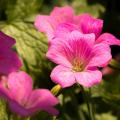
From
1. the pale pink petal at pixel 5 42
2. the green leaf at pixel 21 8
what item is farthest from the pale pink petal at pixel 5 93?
the green leaf at pixel 21 8

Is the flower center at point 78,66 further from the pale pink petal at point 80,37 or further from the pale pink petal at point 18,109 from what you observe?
the pale pink petal at point 18,109

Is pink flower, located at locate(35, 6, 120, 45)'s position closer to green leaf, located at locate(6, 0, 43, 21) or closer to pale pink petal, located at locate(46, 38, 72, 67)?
pale pink petal, located at locate(46, 38, 72, 67)

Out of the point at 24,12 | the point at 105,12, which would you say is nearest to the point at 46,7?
the point at 105,12

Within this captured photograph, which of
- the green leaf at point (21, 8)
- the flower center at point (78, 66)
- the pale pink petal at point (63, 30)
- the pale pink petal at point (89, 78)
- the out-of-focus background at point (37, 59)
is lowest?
the out-of-focus background at point (37, 59)

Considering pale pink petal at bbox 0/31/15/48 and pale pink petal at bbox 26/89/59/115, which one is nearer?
pale pink petal at bbox 26/89/59/115

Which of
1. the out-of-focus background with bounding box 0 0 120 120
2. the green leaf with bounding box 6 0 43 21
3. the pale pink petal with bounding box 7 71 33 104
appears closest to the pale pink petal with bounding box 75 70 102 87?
the pale pink petal with bounding box 7 71 33 104

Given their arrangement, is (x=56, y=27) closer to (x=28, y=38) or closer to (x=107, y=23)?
(x=28, y=38)
